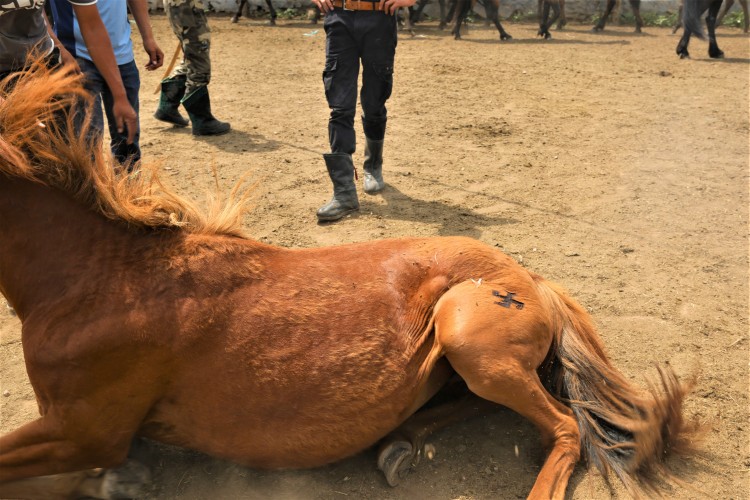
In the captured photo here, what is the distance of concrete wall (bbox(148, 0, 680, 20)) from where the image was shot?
16.2 meters

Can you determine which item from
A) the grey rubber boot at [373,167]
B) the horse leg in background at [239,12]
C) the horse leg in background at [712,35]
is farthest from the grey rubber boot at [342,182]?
the horse leg in background at [239,12]

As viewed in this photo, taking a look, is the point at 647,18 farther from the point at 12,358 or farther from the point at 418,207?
the point at 12,358

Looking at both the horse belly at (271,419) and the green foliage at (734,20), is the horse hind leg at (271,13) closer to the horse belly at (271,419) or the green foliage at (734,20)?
the green foliage at (734,20)

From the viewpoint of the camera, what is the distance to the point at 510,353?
9.12 feet

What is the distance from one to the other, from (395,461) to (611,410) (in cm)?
98

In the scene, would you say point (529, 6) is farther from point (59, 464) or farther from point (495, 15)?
point (59, 464)

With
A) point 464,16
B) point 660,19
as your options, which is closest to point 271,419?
point 464,16

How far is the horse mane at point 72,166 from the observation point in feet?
8.14

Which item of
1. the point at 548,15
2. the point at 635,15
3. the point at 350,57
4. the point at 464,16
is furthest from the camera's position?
the point at 635,15

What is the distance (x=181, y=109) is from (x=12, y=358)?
5.54 meters

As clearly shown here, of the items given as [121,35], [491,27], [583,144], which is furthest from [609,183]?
[491,27]

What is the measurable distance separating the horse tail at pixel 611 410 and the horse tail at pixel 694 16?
10.7 metres

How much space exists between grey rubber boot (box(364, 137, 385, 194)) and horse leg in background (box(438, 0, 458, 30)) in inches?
402

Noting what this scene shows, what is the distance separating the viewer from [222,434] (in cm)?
265
